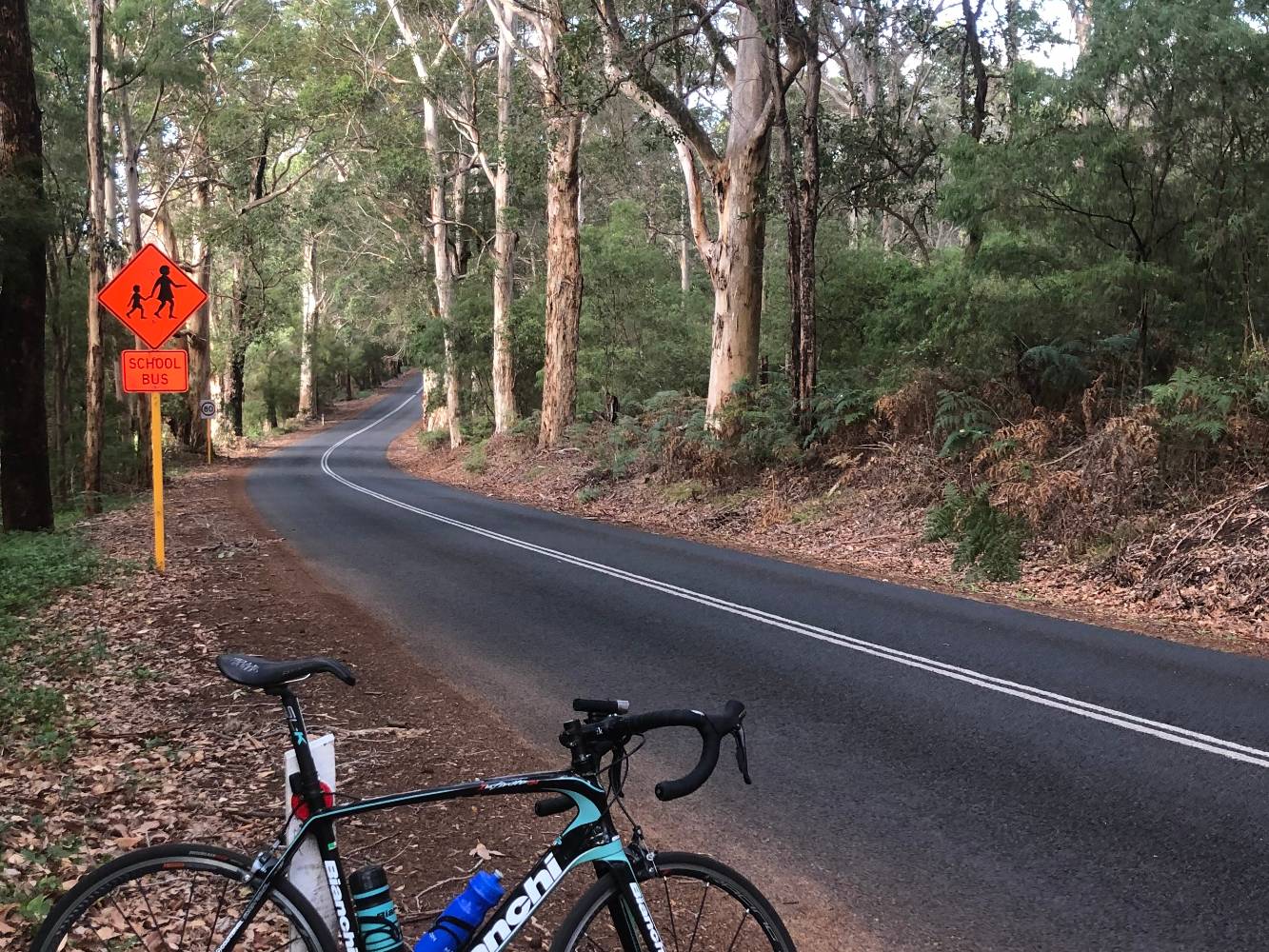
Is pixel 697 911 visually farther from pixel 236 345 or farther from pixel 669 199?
pixel 236 345

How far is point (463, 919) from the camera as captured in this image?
2.66 metres

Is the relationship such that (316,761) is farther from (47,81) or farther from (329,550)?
(47,81)

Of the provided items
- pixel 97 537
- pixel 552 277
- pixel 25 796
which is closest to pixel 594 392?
pixel 552 277

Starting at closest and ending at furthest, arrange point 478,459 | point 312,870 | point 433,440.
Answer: point 312,870 < point 478,459 < point 433,440

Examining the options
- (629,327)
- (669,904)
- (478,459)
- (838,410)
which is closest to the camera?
(669,904)

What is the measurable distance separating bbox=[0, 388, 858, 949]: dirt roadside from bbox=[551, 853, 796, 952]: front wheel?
105 cm

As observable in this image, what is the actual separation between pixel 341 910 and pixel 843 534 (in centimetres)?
1297

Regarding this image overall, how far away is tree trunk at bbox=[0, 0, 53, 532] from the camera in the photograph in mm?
13203

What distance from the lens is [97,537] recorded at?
15344mm

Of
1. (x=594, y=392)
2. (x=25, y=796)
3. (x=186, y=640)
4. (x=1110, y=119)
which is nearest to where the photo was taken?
(x=25, y=796)

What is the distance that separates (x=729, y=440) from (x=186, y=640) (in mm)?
12093

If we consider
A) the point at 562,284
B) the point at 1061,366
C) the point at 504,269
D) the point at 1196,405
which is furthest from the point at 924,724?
the point at 504,269

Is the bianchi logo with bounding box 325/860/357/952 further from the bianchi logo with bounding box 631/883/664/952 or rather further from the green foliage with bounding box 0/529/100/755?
the green foliage with bounding box 0/529/100/755

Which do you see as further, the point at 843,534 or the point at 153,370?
the point at 843,534
